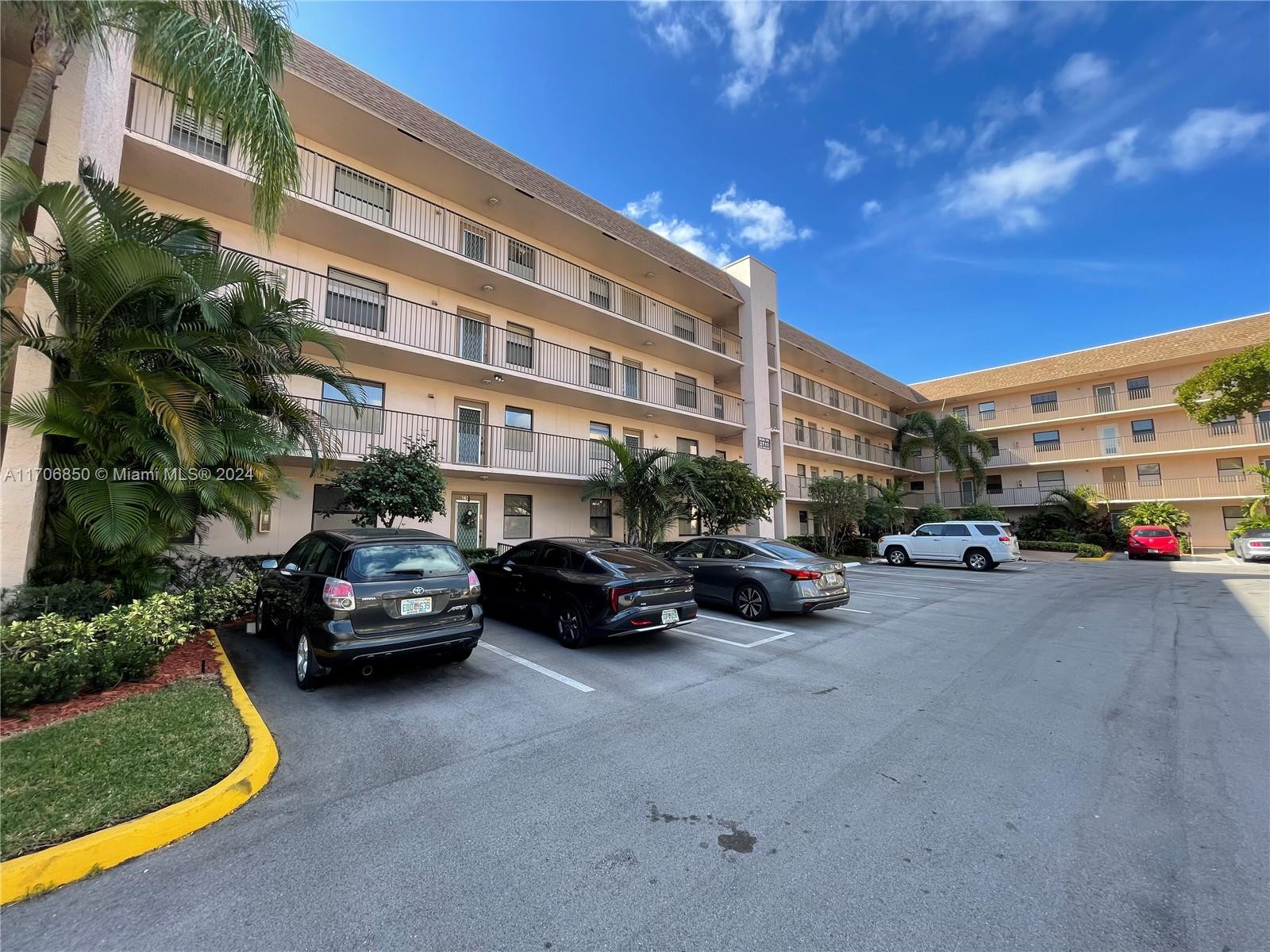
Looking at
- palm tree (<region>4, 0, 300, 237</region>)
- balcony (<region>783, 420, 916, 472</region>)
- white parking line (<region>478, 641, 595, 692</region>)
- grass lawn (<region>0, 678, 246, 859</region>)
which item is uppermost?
palm tree (<region>4, 0, 300, 237</region>)

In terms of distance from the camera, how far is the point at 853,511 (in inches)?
839

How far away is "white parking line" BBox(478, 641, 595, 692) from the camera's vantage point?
570cm

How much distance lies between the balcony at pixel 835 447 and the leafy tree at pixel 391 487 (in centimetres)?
1782

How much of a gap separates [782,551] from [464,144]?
12.9 metres

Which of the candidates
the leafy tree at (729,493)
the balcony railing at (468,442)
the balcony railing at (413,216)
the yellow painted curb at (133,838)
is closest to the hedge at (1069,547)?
the leafy tree at (729,493)

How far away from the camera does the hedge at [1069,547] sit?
24.5 m

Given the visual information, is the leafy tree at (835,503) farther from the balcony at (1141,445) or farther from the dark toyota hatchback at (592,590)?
the balcony at (1141,445)

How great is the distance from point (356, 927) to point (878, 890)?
95.5 inches

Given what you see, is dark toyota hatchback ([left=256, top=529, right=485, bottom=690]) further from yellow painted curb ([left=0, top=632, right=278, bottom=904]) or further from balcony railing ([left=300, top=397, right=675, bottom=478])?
balcony railing ([left=300, top=397, right=675, bottom=478])

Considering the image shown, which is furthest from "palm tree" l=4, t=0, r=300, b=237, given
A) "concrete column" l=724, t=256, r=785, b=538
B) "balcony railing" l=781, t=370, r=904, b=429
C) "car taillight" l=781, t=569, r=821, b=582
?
"balcony railing" l=781, t=370, r=904, b=429

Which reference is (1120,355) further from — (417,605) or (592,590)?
(417,605)

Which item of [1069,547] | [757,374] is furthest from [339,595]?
[1069,547]

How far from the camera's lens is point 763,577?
9.15 meters

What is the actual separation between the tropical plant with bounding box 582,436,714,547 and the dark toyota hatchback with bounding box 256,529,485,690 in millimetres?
9073
